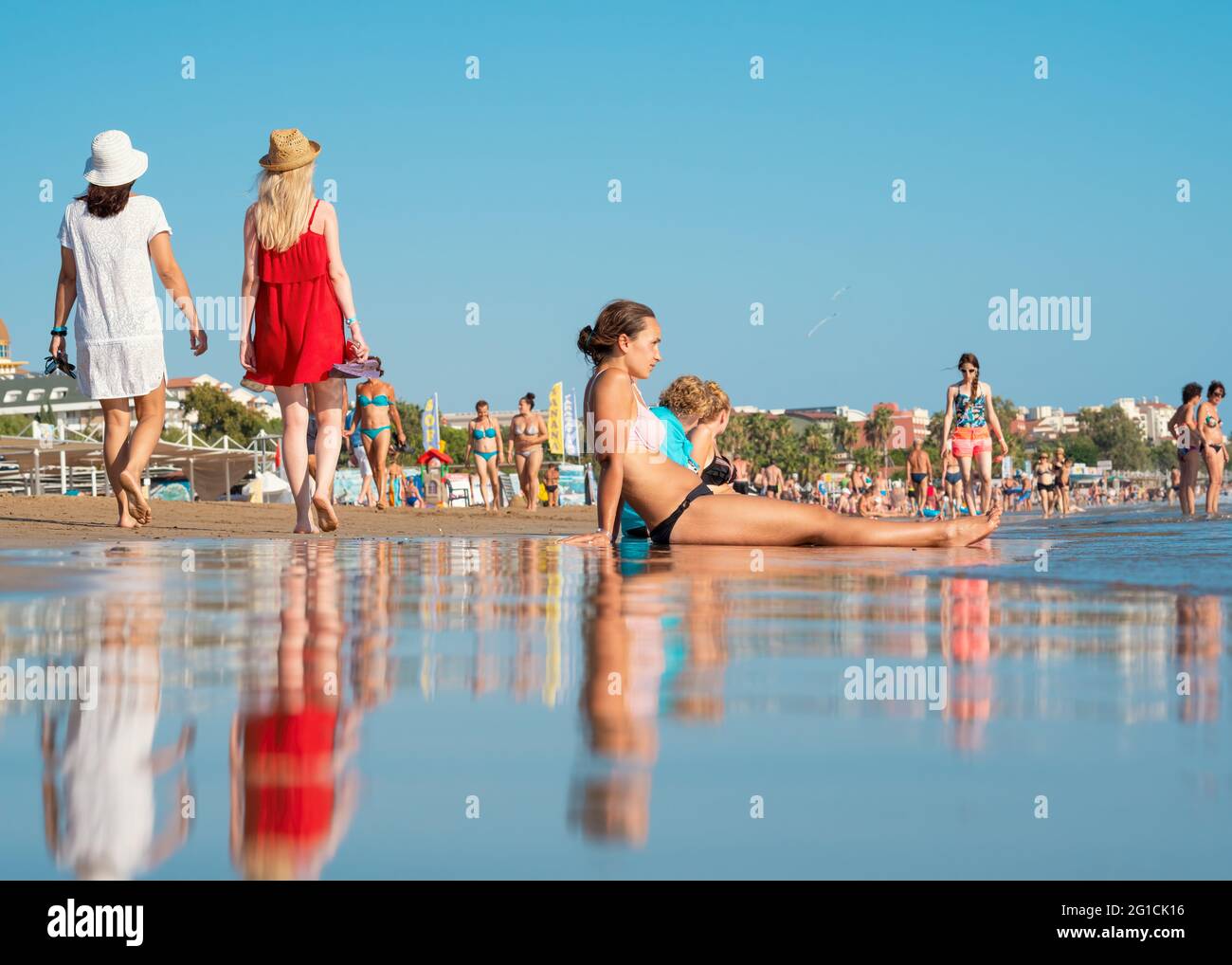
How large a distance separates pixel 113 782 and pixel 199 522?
33.2 feet

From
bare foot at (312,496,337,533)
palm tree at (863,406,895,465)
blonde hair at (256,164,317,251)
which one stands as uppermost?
palm tree at (863,406,895,465)

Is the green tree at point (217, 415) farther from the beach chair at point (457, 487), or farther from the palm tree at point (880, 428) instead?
the palm tree at point (880, 428)

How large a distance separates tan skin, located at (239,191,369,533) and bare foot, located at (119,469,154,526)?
938 millimetres

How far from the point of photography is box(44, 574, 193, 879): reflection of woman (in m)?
1.34

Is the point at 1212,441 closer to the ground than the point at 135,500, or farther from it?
farther from it

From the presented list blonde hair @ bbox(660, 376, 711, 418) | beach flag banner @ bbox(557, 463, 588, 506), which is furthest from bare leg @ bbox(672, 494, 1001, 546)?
beach flag banner @ bbox(557, 463, 588, 506)

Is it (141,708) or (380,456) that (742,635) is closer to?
(141,708)

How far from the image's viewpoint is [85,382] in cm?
897

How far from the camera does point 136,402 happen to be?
8.97 metres

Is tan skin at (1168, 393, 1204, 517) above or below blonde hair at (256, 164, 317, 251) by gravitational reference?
below

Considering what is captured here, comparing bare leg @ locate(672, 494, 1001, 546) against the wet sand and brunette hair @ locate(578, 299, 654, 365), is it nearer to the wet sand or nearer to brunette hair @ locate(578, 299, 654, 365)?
brunette hair @ locate(578, 299, 654, 365)

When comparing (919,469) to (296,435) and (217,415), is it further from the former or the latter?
(217,415)

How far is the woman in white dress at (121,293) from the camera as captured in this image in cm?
872

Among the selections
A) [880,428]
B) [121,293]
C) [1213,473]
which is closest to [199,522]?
[121,293]
